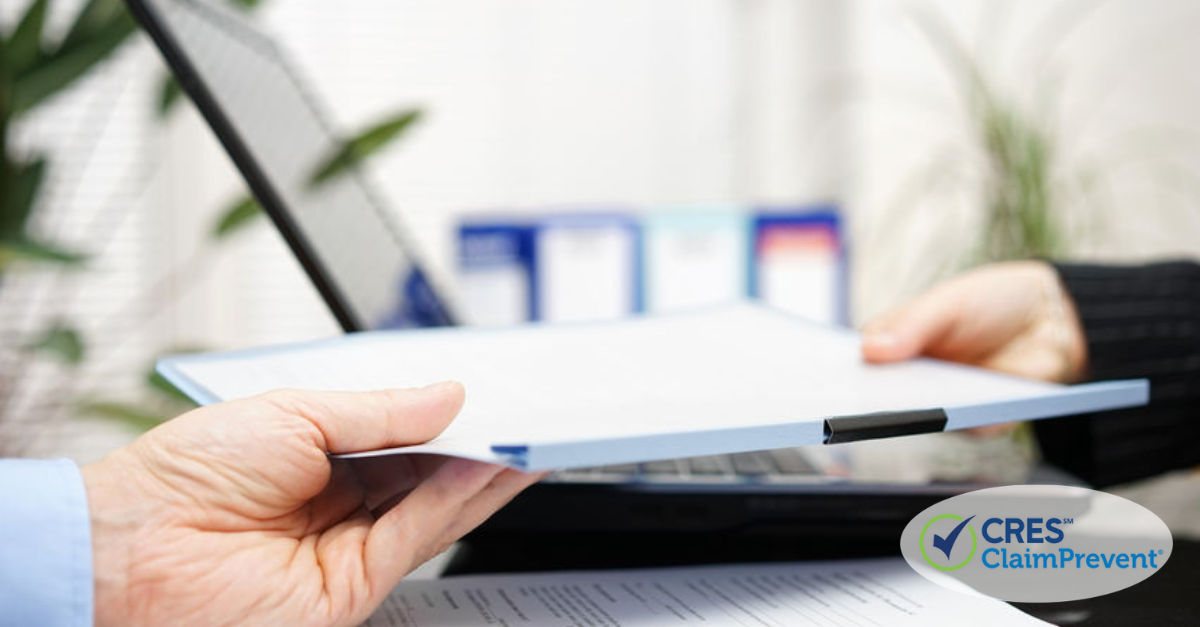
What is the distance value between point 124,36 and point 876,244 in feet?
3.92

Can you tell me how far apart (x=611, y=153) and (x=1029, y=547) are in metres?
A: 1.67

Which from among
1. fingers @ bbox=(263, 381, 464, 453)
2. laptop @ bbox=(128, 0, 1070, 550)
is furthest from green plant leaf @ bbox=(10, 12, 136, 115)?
fingers @ bbox=(263, 381, 464, 453)

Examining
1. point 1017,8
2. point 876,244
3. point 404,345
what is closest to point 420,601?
point 404,345

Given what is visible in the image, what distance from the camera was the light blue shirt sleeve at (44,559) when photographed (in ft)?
0.95

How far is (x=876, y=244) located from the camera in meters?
1.56

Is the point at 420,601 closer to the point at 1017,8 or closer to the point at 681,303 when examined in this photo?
the point at 681,303

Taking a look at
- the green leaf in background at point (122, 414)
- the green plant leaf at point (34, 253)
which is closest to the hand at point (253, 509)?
the green plant leaf at point (34, 253)

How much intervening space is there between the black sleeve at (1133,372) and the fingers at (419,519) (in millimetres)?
469

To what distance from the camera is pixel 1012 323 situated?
2.15ft

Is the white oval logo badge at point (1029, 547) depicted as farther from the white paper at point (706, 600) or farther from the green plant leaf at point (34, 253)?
the green plant leaf at point (34, 253)

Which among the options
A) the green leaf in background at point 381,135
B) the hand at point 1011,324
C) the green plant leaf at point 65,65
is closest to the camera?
the hand at point 1011,324

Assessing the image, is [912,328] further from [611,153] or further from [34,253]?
[611,153]

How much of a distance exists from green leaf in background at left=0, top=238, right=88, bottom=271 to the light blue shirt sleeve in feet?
2.13

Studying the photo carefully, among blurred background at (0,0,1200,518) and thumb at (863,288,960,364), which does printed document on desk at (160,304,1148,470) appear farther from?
blurred background at (0,0,1200,518)
